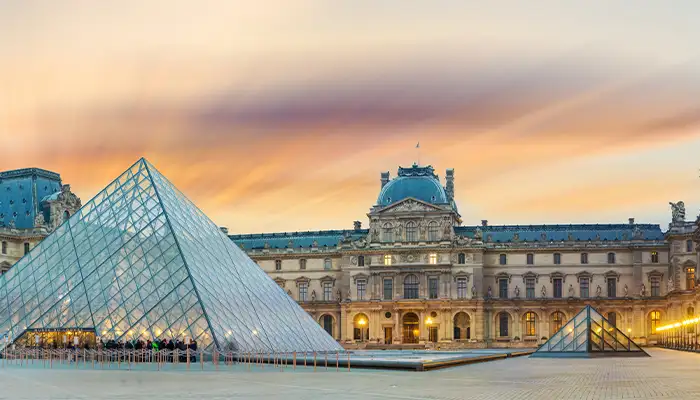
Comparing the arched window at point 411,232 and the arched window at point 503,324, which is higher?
the arched window at point 411,232

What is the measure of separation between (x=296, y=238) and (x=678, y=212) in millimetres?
34711

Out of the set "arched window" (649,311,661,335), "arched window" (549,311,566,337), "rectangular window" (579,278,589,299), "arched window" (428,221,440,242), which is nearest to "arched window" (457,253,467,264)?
"arched window" (428,221,440,242)

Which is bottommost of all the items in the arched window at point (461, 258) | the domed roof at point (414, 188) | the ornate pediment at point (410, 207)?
the arched window at point (461, 258)

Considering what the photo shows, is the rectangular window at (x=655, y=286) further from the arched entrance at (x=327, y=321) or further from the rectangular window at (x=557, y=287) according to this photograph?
the arched entrance at (x=327, y=321)

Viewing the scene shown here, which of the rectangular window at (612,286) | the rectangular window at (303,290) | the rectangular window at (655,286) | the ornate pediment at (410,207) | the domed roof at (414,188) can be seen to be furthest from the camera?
the rectangular window at (303,290)

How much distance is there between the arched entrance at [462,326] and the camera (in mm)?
85375

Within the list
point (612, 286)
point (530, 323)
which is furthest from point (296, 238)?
point (612, 286)

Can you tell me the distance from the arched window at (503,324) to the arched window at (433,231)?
29.4ft

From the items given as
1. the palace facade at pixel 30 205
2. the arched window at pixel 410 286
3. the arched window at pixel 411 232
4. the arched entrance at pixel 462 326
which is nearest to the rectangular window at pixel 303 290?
the arched window at pixel 410 286

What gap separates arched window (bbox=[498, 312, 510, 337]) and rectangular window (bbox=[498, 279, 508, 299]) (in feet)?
5.16

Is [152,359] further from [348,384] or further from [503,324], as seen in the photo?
[503,324]

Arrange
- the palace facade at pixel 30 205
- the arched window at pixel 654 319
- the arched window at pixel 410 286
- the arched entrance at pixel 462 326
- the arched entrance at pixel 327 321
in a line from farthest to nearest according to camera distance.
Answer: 1. the arched entrance at pixel 327 321
2. the arched window at pixel 410 286
3. the arched entrance at pixel 462 326
4. the arched window at pixel 654 319
5. the palace facade at pixel 30 205

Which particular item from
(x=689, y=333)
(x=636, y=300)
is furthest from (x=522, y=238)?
(x=689, y=333)

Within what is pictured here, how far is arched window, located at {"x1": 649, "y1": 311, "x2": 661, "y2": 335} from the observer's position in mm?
84625
